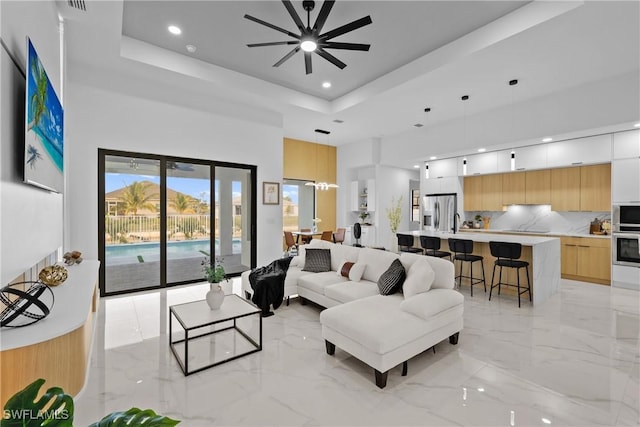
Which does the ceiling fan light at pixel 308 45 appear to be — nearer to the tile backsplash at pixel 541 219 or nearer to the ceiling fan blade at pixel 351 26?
the ceiling fan blade at pixel 351 26

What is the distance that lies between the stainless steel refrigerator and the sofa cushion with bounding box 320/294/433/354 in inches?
203

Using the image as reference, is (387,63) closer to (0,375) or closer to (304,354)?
(304,354)

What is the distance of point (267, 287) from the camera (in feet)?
12.9

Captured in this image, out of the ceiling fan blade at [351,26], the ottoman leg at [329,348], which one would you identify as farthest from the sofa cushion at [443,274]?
the ceiling fan blade at [351,26]

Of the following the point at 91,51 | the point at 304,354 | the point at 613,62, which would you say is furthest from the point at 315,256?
the point at 613,62

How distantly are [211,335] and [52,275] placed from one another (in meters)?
1.58

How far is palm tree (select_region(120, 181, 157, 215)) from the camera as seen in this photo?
191 inches

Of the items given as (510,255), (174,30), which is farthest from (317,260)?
(174,30)

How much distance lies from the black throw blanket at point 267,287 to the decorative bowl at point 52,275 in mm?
2021

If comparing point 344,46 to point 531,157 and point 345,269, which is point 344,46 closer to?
point 345,269

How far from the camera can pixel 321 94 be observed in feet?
19.7

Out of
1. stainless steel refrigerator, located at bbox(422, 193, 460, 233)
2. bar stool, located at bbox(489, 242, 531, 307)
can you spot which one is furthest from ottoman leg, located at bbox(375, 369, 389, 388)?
stainless steel refrigerator, located at bbox(422, 193, 460, 233)

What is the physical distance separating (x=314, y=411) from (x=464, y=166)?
21.2 feet

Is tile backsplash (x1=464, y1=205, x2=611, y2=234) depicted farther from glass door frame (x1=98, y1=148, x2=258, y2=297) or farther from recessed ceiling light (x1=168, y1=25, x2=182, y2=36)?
recessed ceiling light (x1=168, y1=25, x2=182, y2=36)
